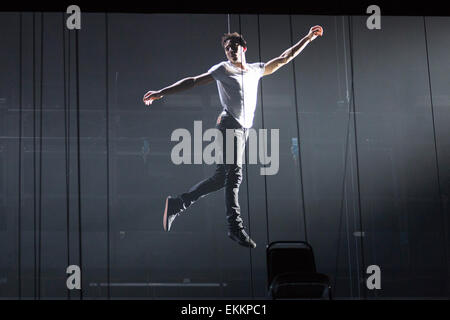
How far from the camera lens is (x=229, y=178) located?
6.32 meters

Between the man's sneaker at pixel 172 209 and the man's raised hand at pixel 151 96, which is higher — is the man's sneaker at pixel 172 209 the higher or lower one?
the lower one

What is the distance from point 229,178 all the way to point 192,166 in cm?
44

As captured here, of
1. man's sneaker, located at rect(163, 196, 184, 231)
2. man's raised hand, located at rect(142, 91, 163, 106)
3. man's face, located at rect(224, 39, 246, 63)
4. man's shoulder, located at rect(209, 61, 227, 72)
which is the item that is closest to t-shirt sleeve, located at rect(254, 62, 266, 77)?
man's face, located at rect(224, 39, 246, 63)

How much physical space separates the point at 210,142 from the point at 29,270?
2.61 metres

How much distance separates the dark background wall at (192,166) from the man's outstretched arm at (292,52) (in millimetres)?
82

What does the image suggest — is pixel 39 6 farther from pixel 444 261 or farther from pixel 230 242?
pixel 444 261

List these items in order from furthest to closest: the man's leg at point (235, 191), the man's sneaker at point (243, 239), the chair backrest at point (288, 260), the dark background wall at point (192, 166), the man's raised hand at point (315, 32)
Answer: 1. the dark background wall at point (192, 166)
2. the man's raised hand at point (315, 32)
3. the man's sneaker at point (243, 239)
4. the man's leg at point (235, 191)
5. the chair backrest at point (288, 260)

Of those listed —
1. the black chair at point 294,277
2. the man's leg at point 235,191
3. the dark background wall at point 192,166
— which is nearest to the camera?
the black chair at point 294,277

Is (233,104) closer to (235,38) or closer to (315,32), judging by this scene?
(235,38)

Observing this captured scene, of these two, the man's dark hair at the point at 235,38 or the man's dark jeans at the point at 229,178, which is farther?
the man's dark hair at the point at 235,38

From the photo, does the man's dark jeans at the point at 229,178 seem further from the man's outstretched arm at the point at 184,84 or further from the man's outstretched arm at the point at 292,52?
the man's outstretched arm at the point at 292,52

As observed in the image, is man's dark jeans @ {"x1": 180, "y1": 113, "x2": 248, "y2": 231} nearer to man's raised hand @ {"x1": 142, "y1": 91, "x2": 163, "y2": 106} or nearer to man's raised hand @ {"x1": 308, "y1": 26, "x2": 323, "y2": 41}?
man's raised hand @ {"x1": 142, "y1": 91, "x2": 163, "y2": 106}

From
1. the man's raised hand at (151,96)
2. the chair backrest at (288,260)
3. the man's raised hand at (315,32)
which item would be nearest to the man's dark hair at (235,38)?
the man's raised hand at (315,32)

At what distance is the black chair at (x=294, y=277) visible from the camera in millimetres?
3783
